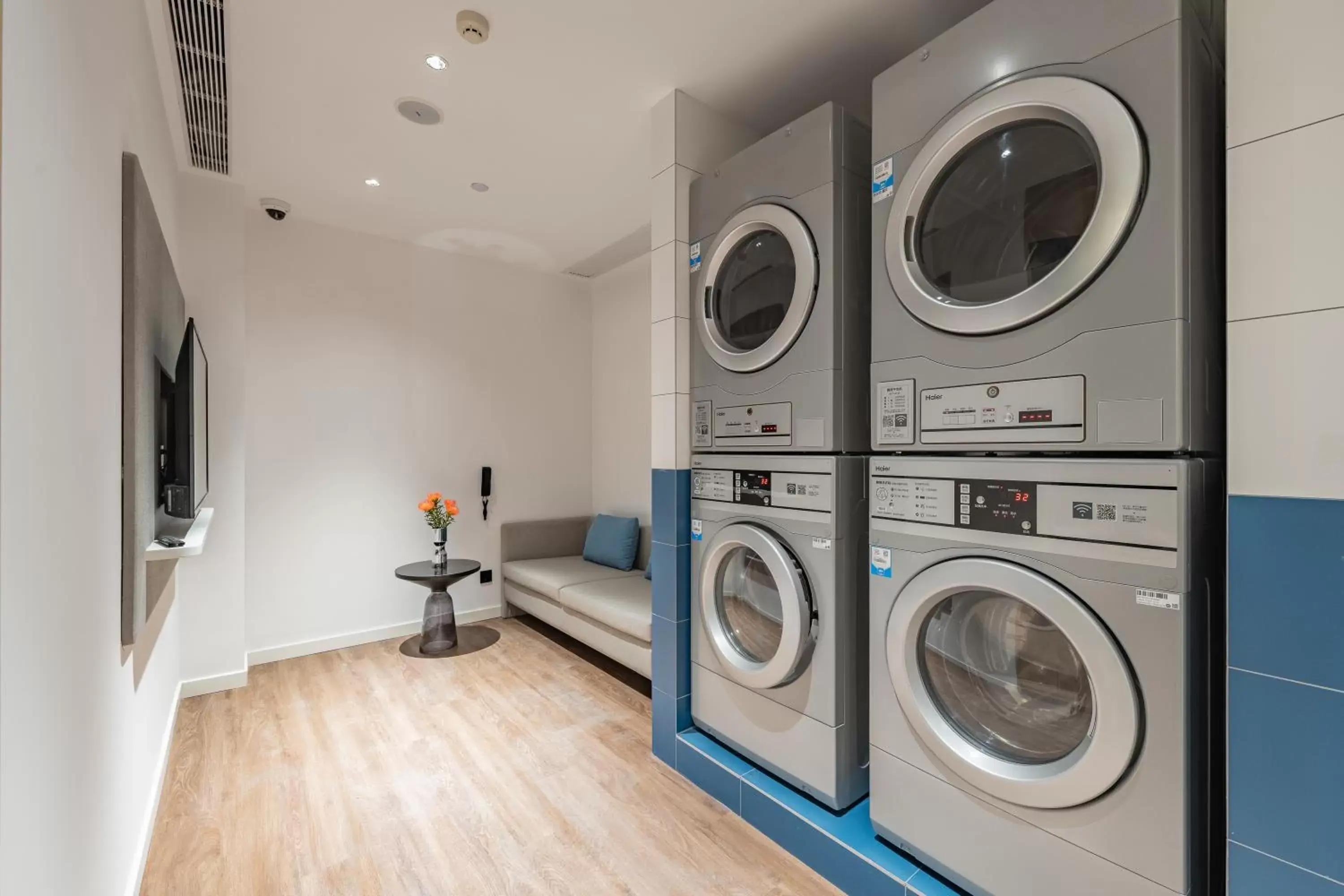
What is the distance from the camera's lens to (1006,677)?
1.39 metres

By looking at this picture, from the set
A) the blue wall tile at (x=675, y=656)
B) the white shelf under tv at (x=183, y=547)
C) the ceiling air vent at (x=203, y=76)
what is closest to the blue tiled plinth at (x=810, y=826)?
the blue wall tile at (x=675, y=656)

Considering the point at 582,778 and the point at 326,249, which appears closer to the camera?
the point at 582,778

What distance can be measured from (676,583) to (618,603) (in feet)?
3.09

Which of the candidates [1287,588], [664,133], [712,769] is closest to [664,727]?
[712,769]

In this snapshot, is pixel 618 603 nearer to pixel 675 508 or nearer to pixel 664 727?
pixel 664 727

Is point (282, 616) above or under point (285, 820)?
above

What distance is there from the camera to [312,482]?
355 centimetres

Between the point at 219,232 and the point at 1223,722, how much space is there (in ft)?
14.0

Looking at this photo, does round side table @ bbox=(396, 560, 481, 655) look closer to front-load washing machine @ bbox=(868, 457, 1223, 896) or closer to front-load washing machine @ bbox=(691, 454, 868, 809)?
front-load washing machine @ bbox=(691, 454, 868, 809)

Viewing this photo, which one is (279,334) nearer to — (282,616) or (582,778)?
(282,616)

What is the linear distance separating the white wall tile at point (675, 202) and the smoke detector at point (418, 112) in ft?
3.27

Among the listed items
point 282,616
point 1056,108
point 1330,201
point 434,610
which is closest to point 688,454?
point 1056,108

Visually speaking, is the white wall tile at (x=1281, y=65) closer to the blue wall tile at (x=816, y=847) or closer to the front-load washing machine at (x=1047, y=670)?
the front-load washing machine at (x=1047, y=670)

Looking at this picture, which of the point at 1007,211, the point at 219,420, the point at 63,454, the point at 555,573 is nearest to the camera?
the point at 63,454
